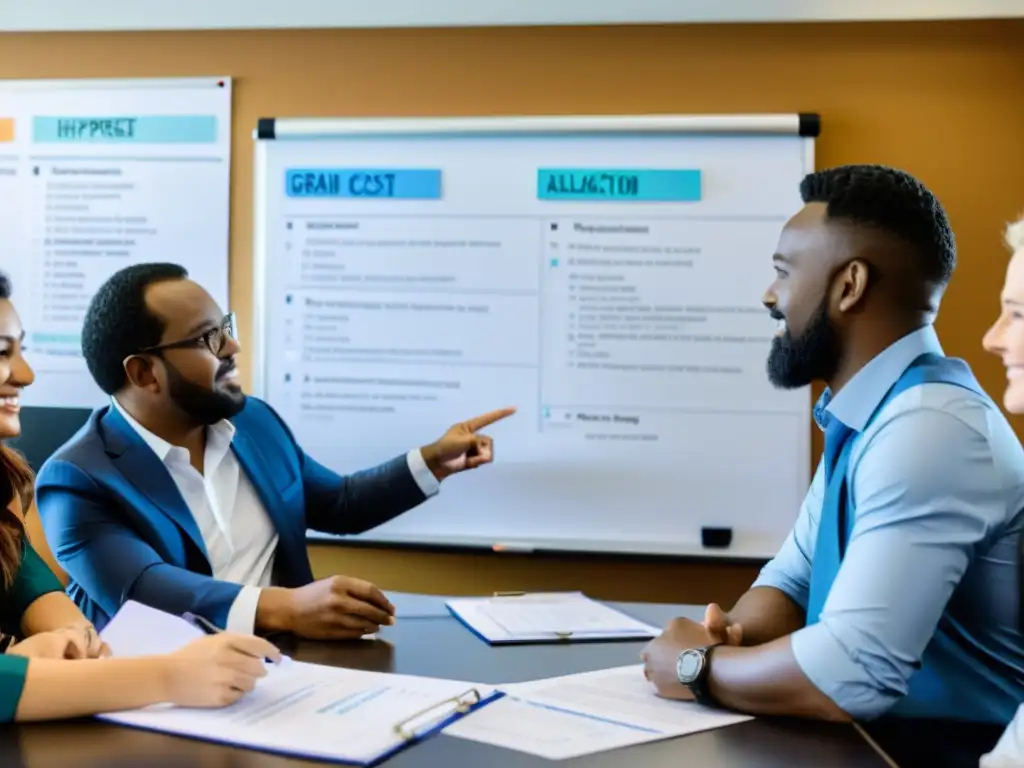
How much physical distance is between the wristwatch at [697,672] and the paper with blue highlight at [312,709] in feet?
0.83

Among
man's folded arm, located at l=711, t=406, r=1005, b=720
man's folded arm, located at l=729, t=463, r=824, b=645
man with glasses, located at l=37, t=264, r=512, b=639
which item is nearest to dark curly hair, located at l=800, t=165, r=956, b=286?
man's folded arm, located at l=711, t=406, r=1005, b=720

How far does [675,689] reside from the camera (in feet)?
4.04

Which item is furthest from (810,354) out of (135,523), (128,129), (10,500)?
(128,129)

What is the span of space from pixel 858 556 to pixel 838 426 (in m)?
0.27

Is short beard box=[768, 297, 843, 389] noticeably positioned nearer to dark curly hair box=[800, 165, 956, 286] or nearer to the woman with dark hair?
dark curly hair box=[800, 165, 956, 286]

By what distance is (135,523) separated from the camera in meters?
1.72

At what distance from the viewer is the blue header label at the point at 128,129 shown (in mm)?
2900

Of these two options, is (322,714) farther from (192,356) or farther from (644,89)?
(644,89)

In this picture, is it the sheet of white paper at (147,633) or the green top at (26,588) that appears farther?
the green top at (26,588)

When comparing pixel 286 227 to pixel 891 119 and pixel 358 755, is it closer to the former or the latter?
pixel 891 119

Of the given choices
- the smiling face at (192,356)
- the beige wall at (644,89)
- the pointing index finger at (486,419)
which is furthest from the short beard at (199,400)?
the beige wall at (644,89)

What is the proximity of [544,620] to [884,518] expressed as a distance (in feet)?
2.42

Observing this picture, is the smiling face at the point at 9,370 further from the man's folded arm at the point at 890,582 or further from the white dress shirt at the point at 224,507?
the man's folded arm at the point at 890,582

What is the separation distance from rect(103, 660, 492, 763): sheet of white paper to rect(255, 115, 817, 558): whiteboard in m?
1.49
